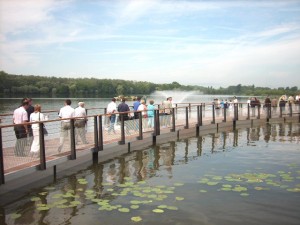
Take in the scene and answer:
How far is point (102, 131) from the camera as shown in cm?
1228

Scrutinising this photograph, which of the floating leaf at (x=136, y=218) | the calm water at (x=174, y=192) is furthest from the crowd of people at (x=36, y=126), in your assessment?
the floating leaf at (x=136, y=218)

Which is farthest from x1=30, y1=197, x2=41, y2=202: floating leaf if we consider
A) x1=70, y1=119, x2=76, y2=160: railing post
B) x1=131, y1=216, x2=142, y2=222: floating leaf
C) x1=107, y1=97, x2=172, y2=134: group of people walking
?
x1=107, y1=97, x2=172, y2=134: group of people walking

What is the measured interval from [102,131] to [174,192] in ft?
15.9

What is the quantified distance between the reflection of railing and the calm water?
76 cm

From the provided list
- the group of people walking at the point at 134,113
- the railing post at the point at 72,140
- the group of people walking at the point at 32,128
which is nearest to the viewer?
the group of people walking at the point at 32,128

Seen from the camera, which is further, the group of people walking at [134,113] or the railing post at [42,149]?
A: the group of people walking at [134,113]

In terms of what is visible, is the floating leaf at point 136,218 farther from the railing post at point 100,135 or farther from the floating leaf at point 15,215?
the railing post at point 100,135

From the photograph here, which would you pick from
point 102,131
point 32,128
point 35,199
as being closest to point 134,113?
point 102,131

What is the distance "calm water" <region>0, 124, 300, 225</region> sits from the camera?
6.64 meters

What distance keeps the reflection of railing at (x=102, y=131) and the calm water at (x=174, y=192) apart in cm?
76

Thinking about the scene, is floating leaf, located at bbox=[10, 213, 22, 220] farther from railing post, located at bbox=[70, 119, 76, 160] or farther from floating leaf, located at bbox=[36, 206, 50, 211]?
railing post, located at bbox=[70, 119, 76, 160]

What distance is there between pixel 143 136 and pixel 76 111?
12.9ft

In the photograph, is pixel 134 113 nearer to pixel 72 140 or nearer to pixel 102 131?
pixel 102 131

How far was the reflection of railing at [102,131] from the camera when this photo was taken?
328 inches
